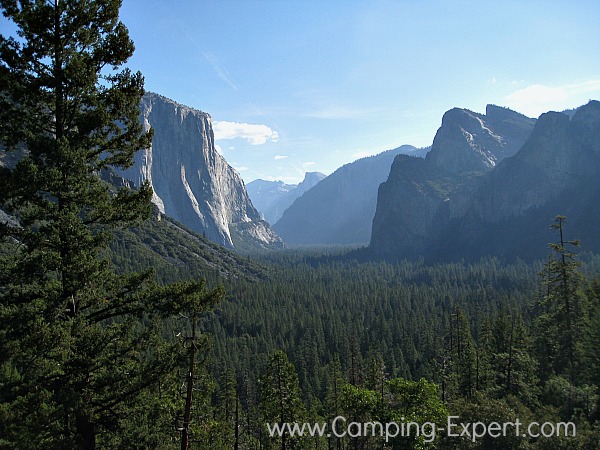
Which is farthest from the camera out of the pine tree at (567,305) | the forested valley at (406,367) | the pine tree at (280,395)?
the pine tree at (280,395)

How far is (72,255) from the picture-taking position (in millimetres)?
9383

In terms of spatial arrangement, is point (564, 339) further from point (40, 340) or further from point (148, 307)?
point (40, 340)

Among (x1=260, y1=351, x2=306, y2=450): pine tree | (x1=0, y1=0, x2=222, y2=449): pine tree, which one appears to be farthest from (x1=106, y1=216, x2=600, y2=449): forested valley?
(x1=0, y1=0, x2=222, y2=449): pine tree

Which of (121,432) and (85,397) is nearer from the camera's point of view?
(85,397)

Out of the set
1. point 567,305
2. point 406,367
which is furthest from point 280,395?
point 406,367

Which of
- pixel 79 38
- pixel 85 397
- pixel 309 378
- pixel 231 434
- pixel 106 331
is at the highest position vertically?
pixel 79 38

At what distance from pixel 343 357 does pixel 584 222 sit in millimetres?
181647

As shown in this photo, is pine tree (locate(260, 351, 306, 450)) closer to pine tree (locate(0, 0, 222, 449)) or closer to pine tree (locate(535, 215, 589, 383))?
pine tree (locate(0, 0, 222, 449))

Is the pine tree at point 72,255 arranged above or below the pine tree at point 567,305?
above

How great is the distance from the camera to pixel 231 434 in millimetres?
32656

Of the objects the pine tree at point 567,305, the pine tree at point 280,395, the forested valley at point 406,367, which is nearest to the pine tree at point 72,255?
the forested valley at point 406,367

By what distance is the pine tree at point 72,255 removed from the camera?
898 centimetres

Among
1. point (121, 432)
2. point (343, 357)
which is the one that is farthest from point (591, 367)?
point (343, 357)

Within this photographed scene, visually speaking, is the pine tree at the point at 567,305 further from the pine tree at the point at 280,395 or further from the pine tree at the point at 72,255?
the pine tree at the point at 72,255
